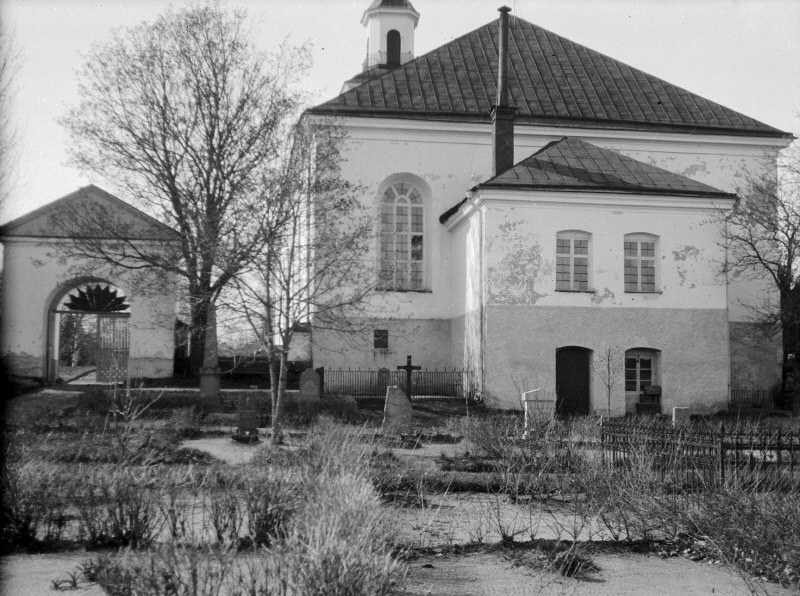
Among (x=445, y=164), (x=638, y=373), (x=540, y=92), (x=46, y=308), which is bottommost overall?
(x=638, y=373)

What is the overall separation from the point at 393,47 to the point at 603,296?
2300 centimetres

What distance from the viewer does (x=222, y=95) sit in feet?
90.1

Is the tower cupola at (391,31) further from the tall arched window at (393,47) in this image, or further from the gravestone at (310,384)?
the gravestone at (310,384)

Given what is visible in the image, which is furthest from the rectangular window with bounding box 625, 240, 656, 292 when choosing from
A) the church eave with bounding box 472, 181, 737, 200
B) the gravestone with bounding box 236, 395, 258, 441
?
the gravestone with bounding box 236, 395, 258, 441

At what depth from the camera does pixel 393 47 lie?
140ft

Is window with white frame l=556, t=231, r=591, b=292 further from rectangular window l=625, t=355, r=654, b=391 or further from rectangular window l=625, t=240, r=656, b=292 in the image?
rectangular window l=625, t=355, r=654, b=391

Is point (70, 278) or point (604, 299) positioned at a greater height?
point (70, 278)

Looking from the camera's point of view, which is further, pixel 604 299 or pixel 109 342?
pixel 109 342

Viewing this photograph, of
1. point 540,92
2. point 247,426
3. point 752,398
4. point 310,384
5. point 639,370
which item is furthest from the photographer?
point 540,92

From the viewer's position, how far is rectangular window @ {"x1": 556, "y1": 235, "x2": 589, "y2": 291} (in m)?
24.8

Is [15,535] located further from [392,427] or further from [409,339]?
[409,339]

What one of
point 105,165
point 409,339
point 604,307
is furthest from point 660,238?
point 105,165

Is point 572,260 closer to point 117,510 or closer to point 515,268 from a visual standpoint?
point 515,268

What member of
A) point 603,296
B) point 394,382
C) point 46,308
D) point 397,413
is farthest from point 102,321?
point 603,296
